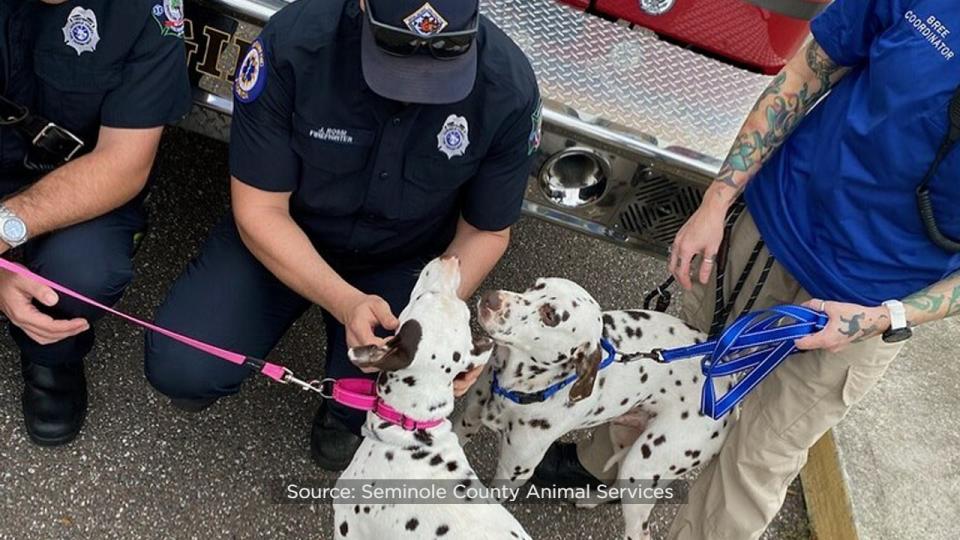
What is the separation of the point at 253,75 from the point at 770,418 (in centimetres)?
179

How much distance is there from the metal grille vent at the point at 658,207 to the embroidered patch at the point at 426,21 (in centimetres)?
110

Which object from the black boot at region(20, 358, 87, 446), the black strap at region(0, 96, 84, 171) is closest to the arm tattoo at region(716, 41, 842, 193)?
the black strap at region(0, 96, 84, 171)

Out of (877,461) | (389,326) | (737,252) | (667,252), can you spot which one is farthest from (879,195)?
(877,461)

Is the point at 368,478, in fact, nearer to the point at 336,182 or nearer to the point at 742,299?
the point at 336,182

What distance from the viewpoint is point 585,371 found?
2.72 meters

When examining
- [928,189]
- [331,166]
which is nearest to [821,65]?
[928,189]

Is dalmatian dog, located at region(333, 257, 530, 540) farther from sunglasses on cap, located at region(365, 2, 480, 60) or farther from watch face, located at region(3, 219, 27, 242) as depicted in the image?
watch face, located at region(3, 219, 27, 242)

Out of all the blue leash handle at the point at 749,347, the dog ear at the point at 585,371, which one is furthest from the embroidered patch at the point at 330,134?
the blue leash handle at the point at 749,347

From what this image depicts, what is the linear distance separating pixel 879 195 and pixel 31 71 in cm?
236

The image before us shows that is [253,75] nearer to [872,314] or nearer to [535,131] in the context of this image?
[535,131]

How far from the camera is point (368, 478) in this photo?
8.52 feet

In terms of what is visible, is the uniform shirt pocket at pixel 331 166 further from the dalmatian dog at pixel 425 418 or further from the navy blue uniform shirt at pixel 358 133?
the dalmatian dog at pixel 425 418

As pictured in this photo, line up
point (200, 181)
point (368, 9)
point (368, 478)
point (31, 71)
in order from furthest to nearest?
point (200, 181) < point (31, 71) < point (368, 478) < point (368, 9)

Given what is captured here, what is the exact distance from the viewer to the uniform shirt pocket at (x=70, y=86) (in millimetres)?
2764
